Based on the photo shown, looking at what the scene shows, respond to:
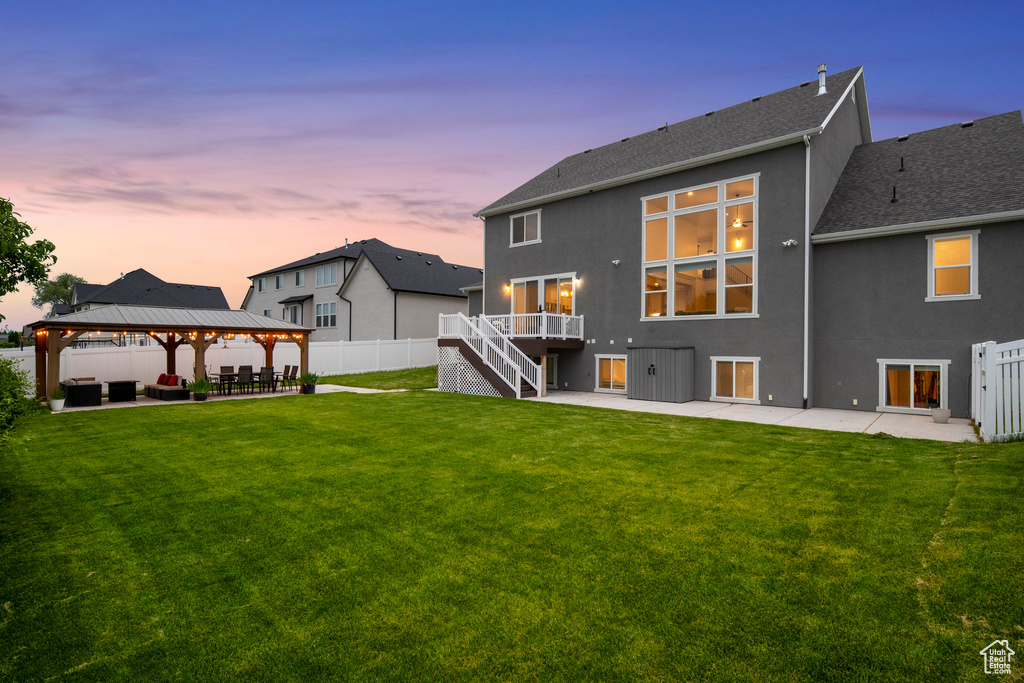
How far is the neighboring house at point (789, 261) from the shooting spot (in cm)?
1193

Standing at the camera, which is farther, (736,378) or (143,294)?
(143,294)

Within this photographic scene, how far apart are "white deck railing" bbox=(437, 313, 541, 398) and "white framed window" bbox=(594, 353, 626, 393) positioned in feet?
8.32

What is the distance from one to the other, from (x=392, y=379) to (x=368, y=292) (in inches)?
390

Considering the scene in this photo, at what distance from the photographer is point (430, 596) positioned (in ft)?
10.9

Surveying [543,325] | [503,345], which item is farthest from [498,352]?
[543,325]

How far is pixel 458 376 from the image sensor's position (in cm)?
1780

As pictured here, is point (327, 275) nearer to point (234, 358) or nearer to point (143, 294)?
point (234, 358)

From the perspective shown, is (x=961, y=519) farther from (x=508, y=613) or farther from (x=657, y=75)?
(x=657, y=75)

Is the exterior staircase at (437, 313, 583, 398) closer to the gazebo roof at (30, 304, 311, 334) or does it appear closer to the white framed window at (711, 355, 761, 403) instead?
the white framed window at (711, 355, 761, 403)

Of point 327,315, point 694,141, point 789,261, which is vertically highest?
point 694,141

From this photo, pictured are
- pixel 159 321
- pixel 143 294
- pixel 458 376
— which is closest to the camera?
pixel 159 321

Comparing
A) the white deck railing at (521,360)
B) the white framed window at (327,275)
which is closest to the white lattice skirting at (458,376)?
the white deck railing at (521,360)

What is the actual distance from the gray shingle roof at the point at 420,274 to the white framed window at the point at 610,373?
14441mm

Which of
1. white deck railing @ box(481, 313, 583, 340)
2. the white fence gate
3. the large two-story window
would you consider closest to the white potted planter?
white deck railing @ box(481, 313, 583, 340)
